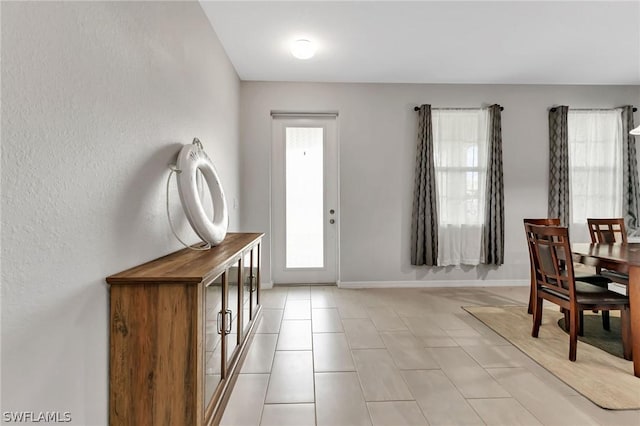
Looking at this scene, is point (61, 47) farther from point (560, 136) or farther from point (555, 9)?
point (560, 136)

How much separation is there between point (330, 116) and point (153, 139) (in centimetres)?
285

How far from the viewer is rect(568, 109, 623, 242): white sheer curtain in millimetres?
4305

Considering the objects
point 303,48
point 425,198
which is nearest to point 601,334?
point 425,198

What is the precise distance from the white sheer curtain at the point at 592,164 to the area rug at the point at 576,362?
6.42 ft

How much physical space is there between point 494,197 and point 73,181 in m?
4.43

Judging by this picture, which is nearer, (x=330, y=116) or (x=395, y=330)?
(x=395, y=330)

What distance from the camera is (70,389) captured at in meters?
1.13

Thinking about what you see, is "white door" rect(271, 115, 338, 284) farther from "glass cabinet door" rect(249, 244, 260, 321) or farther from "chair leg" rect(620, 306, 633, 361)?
"chair leg" rect(620, 306, 633, 361)

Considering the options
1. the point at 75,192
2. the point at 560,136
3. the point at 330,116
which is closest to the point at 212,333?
the point at 75,192

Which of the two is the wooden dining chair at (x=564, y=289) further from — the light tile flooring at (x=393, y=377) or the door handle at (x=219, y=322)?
the door handle at (x=219, y=322)

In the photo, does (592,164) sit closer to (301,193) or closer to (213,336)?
(301,193)

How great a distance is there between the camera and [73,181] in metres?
1.15

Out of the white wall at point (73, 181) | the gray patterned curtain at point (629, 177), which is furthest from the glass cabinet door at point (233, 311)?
the gray patterned curtain at point (629, 177)

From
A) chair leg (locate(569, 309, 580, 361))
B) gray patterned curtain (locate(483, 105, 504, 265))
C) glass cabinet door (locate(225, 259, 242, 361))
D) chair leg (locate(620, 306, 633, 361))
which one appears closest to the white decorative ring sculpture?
glass cabinet door (locate(225, 259, 242, 361))
